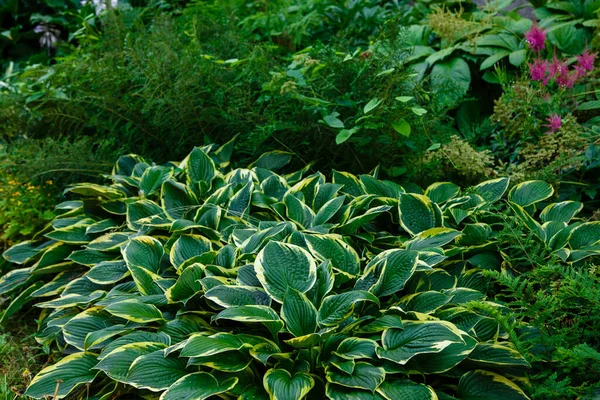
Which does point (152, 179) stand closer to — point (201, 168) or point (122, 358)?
point (201, 168)

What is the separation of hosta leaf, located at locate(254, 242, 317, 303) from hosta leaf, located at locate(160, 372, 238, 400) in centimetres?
33

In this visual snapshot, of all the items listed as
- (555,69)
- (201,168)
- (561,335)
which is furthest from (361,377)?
(555,69)

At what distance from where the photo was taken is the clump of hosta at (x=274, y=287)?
1.93m

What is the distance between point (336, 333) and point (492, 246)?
0.87 metres

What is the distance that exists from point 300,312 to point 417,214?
865 mm

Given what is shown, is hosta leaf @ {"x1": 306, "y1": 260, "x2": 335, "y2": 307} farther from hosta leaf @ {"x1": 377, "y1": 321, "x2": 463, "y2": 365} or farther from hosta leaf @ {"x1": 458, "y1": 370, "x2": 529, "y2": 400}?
hosta leaf @ {"x1": 458, "y1": 370, "x2": 529, "y2": 400}

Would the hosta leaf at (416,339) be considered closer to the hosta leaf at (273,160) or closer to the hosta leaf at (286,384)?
the hosta leaf at (286,384)

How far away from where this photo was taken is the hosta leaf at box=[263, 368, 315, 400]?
71.1 inches

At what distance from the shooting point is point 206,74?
131 inches

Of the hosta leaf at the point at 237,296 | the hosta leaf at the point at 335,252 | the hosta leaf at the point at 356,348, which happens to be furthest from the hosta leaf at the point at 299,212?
the hosta leaf at the point at 356,348

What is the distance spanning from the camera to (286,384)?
1857mm

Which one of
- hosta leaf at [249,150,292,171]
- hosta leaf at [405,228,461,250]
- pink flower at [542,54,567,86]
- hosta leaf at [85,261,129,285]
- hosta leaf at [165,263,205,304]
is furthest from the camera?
hosta leaf at [249,150,292,171]

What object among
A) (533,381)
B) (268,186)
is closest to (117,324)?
(268,186)

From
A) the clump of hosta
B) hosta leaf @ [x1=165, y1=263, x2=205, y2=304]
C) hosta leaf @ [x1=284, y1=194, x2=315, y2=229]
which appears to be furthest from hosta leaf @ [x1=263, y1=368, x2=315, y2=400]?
hosta leaf @ [x1=284, y1=194, x2=315, y2=229]
